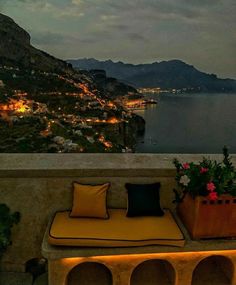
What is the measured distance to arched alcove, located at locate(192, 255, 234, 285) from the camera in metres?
4.36

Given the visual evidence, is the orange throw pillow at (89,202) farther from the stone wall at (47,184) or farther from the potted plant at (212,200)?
the potted plant at (212,200)

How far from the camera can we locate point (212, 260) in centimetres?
472

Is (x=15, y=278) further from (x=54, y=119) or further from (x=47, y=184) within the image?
(x=54, y=119)

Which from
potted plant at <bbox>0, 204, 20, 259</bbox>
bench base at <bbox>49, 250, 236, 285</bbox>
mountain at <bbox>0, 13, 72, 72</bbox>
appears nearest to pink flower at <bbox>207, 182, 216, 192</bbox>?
bench base at <bbox>49, 250, 236, 285</bbox>

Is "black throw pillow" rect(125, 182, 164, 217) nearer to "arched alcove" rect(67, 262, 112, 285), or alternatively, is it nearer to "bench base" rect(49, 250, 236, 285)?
"bench base" rect(49, 250, 236, 285)

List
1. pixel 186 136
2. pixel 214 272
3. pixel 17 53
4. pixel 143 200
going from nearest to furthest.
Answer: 1. pixel 143 200
2. pixel 214 272
3. pixel 186 136
4. pixel 17 53

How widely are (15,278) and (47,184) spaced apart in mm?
1382

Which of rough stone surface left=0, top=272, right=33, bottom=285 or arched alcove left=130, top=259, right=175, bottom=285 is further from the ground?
arched alcove left=130, top=259, right=175, bottom=285

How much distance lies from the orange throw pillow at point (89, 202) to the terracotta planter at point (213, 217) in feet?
3.69

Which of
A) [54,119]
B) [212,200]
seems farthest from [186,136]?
[212,200]

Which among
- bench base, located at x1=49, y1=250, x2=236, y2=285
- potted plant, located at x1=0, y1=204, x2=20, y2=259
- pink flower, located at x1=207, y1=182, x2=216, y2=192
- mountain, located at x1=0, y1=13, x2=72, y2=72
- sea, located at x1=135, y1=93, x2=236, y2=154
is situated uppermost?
mountain, located at x1=0, y1=13, x2=72, y2=72

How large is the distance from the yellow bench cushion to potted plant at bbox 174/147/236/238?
0.31 meters

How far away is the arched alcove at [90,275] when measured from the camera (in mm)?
4281

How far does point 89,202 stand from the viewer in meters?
4.15
